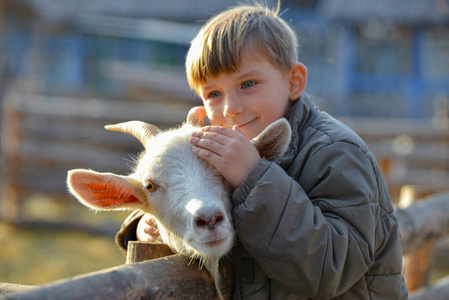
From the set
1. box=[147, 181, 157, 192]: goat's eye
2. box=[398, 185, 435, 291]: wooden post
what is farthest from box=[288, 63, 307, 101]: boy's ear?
box=[398, 185, 435, 291]: wooden post

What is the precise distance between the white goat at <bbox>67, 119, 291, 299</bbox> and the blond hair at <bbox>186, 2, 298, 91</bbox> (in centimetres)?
38

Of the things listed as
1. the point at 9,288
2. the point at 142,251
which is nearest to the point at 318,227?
the point at 142,251

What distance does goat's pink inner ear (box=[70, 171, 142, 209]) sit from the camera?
7.98ft

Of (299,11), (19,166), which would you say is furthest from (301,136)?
(299,11)

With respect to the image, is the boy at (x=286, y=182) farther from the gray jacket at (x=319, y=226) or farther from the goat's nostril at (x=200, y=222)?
the goat's nostril at (x=200, y=222)

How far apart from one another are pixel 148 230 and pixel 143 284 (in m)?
1.11

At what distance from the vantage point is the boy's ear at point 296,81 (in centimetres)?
278

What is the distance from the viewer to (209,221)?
209 cm

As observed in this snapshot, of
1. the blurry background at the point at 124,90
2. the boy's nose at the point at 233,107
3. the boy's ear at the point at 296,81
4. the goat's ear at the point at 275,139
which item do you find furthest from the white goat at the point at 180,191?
the blurry background at the point at 124,90

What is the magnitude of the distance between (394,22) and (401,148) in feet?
42.8

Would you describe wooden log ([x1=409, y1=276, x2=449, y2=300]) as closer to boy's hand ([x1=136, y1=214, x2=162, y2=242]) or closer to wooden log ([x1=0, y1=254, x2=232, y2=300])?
boy's hand ([x1=136, y1=214, x2=162, y2=242])

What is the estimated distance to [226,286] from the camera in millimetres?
2227

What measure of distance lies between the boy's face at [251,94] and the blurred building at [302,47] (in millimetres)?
13958

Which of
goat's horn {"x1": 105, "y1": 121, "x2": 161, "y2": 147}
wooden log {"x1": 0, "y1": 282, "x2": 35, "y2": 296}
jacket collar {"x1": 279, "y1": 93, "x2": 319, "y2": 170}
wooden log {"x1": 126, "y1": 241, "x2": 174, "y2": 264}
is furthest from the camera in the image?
goat's horn {"x1": 105, "y1": 121, "x2": 161, "y2": 147}
